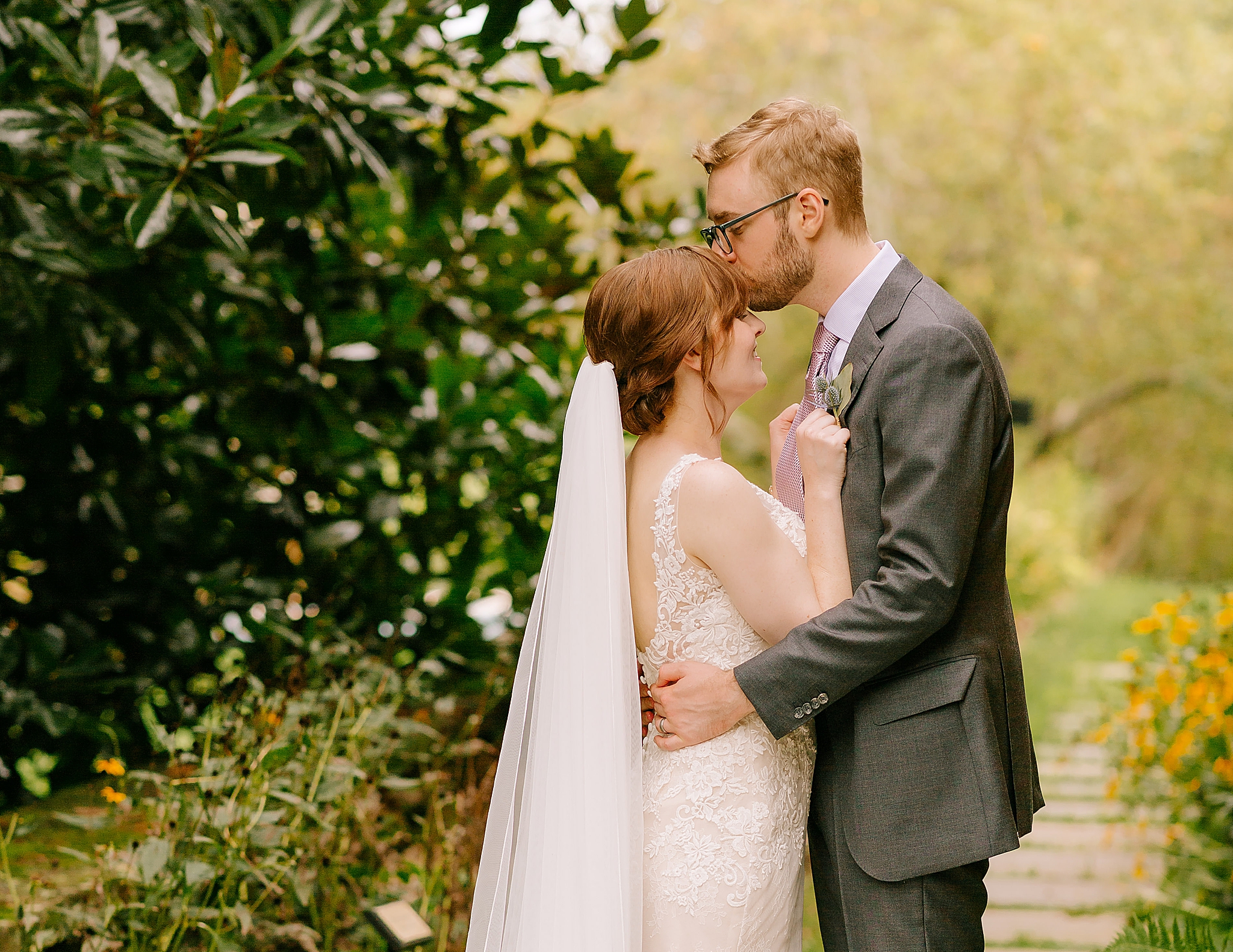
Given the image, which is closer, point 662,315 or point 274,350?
point 662,315

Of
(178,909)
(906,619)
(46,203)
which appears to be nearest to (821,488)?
(906,619)

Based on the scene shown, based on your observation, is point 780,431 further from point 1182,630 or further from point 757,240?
point 1182,630

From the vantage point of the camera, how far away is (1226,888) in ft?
10.6

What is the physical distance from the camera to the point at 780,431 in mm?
2246

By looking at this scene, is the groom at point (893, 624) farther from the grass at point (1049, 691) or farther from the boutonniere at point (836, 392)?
the grass at point (1049, 691)

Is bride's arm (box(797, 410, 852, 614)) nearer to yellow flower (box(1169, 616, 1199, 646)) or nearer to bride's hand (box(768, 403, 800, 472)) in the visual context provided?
bride's hand (box(768, 403, 800, 472))

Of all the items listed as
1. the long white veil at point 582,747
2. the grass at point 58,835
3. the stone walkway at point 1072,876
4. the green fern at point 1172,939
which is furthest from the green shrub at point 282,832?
the stone walkway at point 1072,876

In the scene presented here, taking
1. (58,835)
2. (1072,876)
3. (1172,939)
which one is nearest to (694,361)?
(1172,939)

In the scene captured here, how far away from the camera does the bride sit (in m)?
1.87

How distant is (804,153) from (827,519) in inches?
27.5

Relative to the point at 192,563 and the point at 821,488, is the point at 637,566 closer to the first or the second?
the point at 821,488

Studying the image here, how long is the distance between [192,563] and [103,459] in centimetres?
41

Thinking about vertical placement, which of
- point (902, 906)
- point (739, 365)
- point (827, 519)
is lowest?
point (902, 906)

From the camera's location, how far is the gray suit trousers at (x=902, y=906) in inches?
71.6
